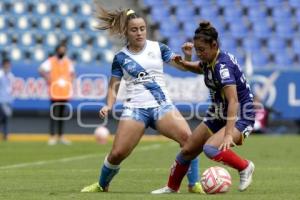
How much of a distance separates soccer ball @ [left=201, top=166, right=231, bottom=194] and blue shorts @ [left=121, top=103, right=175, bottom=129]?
876 mm

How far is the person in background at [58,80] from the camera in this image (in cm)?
2223

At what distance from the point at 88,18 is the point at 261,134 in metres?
7.01

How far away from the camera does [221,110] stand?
9.84m

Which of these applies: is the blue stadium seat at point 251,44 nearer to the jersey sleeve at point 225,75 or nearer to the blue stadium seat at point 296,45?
the blue stadium seat at point 296,45

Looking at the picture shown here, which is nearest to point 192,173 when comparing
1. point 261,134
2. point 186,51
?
point 186,51

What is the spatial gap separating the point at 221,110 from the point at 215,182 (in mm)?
826

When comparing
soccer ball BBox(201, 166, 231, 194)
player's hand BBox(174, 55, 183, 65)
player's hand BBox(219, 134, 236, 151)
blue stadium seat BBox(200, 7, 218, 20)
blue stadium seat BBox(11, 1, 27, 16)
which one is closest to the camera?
player's hand BBox(219, 134, 236, 151)

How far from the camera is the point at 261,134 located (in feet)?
86.4

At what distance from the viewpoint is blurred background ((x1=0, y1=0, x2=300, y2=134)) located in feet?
84.6

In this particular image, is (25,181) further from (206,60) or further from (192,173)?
(206,60)

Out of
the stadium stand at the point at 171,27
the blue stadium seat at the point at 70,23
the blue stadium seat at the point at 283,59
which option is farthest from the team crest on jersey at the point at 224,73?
the blue stadium seat at the point at 283,59

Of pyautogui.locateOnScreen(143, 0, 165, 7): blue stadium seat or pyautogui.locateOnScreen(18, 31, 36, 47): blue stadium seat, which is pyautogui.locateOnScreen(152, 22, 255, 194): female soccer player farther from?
pyautogui.locateOnScreen(143, 0, 165, 7): blue stadium seat

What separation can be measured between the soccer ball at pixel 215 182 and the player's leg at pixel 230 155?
0.96 feet

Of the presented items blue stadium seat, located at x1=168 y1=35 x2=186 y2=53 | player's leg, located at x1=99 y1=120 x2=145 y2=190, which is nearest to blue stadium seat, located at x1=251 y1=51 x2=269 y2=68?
blue stadium seat, located at x1=168 y1=35 x2=186 y2=53
